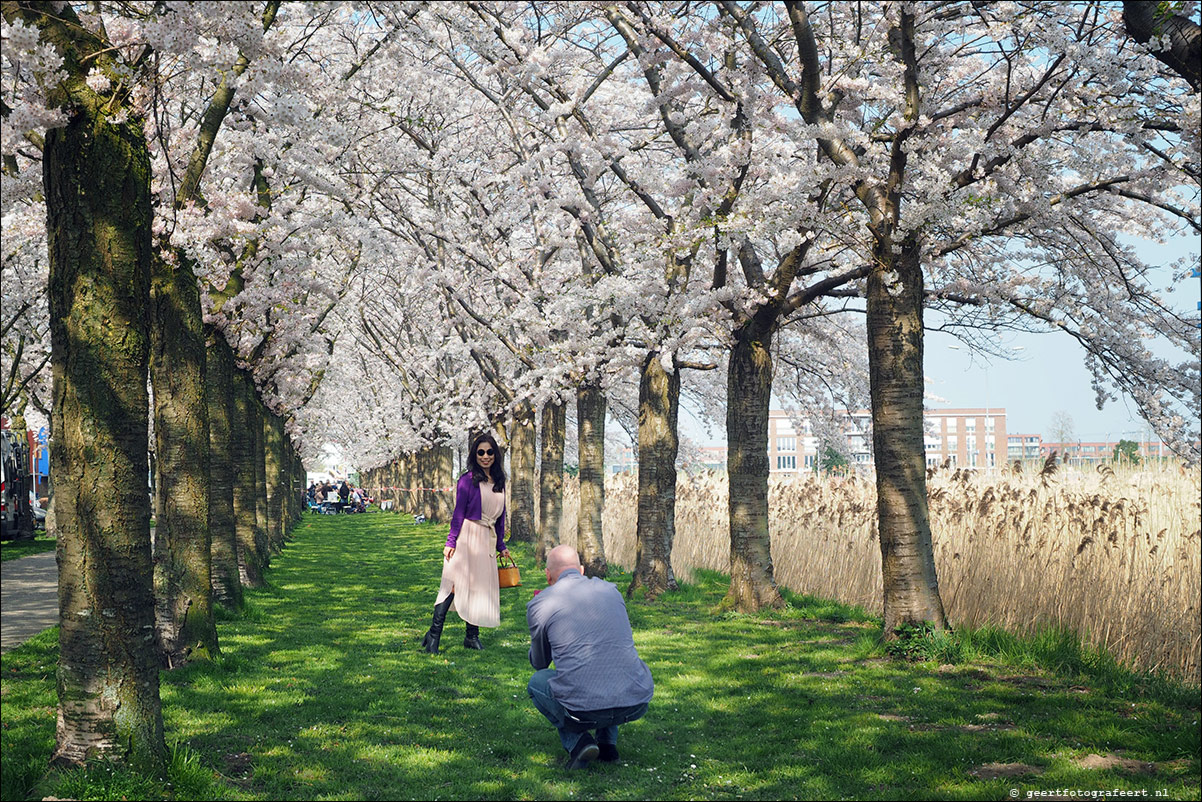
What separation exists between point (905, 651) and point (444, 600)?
4633 millimetres

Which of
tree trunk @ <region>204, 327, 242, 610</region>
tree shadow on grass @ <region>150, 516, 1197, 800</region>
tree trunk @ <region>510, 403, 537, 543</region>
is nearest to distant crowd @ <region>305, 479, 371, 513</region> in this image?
tree trunk @ <region>510, 403, 537, 543</region>

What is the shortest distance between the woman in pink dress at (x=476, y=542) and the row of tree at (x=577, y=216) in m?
2.38

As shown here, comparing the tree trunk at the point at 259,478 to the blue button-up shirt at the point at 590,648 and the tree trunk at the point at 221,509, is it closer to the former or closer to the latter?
the tree trunk at the point at 221,509

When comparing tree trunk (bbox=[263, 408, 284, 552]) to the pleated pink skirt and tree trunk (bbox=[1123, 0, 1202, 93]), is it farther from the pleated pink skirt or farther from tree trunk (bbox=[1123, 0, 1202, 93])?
tree trunk (bbox=[1123, 0, 1202, 93])

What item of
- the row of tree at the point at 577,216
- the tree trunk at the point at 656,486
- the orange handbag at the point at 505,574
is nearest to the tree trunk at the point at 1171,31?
the row of tree at the point at 577,216

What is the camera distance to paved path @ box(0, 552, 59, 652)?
38.6ft

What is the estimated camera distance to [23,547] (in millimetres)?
25328

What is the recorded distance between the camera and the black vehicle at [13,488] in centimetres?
2573

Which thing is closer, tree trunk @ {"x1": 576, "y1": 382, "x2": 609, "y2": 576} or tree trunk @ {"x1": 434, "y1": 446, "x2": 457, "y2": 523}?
tree trunk @ {"x1": 576, "y1": 382, "x2": 609, "y2": 576}

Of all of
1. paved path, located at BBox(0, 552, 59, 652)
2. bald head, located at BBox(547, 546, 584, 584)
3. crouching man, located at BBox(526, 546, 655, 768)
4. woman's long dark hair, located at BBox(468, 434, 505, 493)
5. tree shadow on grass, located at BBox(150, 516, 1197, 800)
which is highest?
woman's long dark hair, located at BBox(468, 434, 505, 493)

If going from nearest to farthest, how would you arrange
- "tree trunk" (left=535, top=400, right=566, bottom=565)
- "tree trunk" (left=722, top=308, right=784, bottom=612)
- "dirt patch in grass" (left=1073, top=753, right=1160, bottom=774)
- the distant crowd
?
1. "dirt patch in grass" (left=1073, top=753, right=1160, bottom=774)
2. "tree trunk" (left=722, top=308, right=784, bottom=612)
3. "tree trunk" (left=535, top=400, right=566, bottom=565)
4. the distant crowd

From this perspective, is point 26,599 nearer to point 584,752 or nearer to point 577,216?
point 577,216

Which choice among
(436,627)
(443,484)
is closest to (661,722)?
(436,627)

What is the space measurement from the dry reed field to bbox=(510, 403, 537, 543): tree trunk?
11.6 metres
